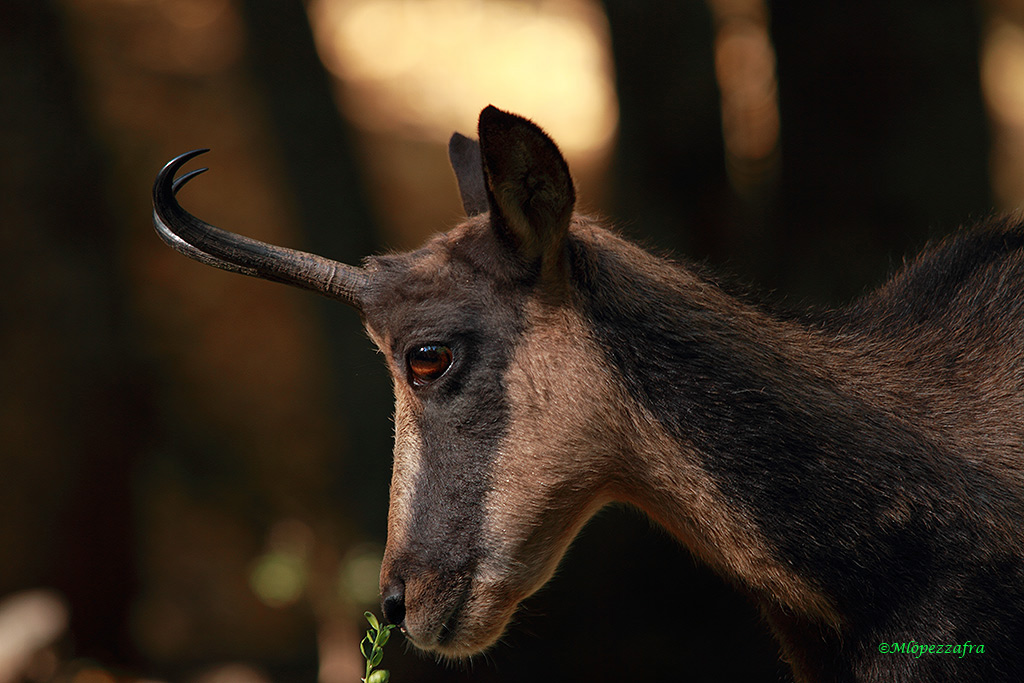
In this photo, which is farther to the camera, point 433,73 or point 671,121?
point 433,73

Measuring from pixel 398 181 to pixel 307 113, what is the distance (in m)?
0.86

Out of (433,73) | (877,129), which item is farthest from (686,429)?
(433,73)

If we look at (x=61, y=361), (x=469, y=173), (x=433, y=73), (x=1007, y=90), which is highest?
(x=469, y=173)

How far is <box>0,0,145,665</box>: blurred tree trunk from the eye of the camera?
6586mm

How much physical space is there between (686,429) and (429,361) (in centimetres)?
85

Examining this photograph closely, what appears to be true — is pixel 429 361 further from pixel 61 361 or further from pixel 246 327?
pixel 61 361

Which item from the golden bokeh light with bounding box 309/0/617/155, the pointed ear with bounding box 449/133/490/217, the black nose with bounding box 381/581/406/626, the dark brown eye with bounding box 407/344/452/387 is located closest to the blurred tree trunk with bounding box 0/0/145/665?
the golden bokeh light with bounding box 309/0/617/155

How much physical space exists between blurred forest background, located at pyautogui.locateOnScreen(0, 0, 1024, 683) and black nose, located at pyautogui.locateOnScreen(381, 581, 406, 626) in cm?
320

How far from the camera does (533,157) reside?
2693 millimetres

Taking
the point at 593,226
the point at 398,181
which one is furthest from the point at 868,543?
the point at 398,181

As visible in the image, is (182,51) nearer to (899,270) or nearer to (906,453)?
(899,270)

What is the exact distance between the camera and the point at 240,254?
3031 mm

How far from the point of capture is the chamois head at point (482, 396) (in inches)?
112

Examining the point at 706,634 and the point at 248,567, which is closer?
the point at 706,634
